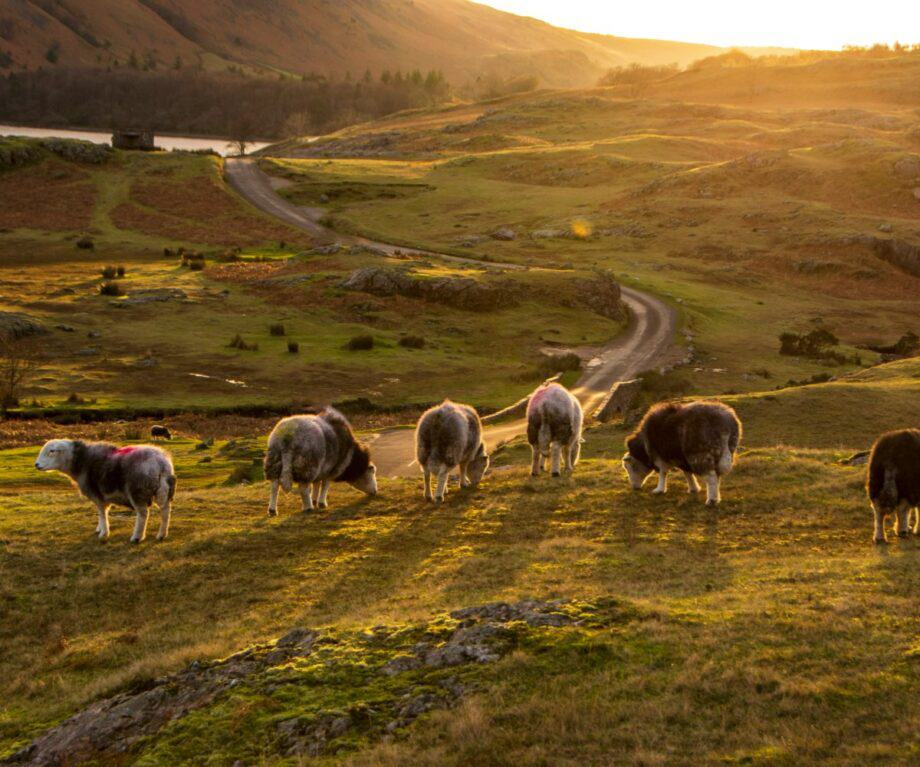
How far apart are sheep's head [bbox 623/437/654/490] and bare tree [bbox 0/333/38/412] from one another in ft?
122

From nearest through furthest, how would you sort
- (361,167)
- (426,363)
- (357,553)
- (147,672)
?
(147,672) < (357,553) < (426,363) < (361,167)

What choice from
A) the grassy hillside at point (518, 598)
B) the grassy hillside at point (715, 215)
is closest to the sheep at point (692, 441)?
the grassy hillside at point (518, 598)

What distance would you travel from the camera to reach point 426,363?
63.5 meters

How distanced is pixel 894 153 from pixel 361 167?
9082 cm

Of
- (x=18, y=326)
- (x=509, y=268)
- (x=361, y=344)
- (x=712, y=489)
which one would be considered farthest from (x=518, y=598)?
(x=509, y=268)

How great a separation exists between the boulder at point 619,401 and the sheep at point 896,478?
26216mm

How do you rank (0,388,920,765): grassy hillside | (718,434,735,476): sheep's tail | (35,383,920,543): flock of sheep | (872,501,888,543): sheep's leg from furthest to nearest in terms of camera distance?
1. (718,434,735,476): sheep's tail
2. (35,383,920,543): flock of sheep
3. (872,501,888,543): sheep's leg
4. (0,388,920,765): grassy hillside

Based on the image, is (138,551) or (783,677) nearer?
(783,677)

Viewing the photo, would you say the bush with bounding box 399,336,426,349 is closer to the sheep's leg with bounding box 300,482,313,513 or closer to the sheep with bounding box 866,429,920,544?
the sheep's leg with bounding box 300,482,313,513

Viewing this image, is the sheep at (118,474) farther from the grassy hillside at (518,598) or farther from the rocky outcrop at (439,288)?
the rocky outcrop at (439,288)

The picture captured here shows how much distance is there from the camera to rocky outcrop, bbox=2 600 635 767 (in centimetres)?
1203

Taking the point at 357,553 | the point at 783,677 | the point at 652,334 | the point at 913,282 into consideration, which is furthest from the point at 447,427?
the point at 913,282

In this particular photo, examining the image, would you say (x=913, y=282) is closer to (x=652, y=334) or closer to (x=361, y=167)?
(x=652, y=334)

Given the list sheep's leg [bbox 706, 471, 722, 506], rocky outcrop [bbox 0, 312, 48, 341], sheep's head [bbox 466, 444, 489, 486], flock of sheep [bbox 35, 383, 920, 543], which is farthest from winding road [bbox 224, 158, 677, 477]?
rocky outcrop [bbox 0, 312, 48, 341]
